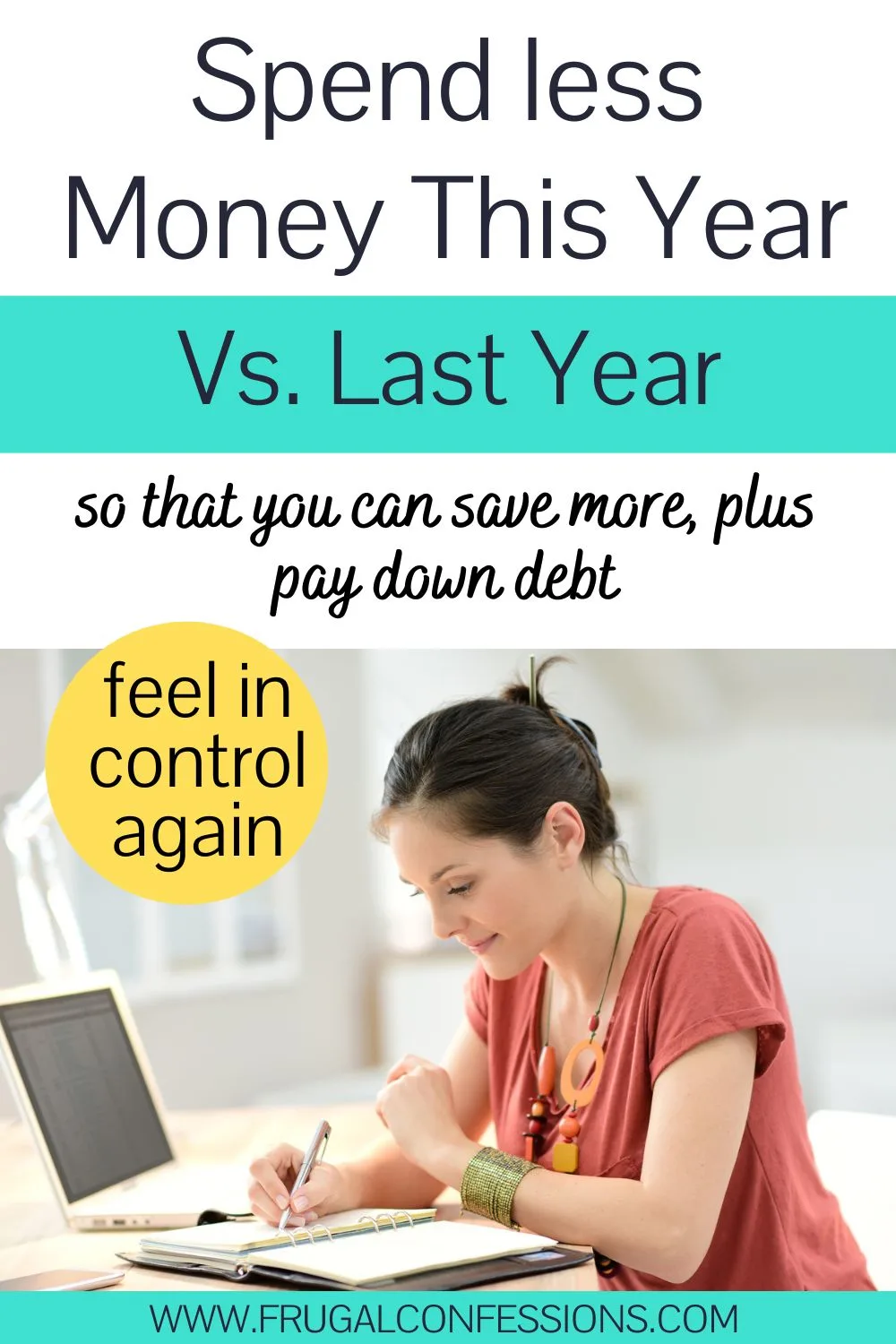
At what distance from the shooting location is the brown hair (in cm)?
127

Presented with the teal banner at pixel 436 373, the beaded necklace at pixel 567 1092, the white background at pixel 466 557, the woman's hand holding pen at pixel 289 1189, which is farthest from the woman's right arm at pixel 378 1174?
the teal banner at pixel 436 373

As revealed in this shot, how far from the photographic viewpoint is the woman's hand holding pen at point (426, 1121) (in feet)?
4.04

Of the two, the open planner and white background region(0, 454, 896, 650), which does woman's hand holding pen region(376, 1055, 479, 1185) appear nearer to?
the open planner

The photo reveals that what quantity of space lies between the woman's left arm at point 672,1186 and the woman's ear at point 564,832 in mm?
221

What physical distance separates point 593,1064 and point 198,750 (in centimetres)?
48

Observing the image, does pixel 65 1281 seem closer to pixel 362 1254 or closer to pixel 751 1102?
pixel 362 1254

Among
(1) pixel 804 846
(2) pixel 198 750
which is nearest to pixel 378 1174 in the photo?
(2) pixel 198 750

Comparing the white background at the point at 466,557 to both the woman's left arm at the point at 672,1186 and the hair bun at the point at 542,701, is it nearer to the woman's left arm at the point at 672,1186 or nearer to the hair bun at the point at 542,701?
the hair bun at the point at 542,701

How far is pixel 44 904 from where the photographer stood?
71.1 inches
